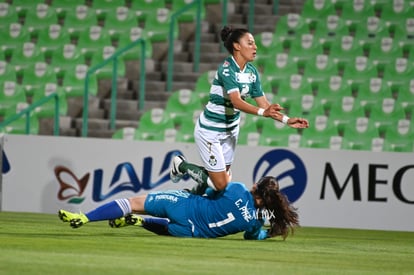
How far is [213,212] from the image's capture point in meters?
10.3

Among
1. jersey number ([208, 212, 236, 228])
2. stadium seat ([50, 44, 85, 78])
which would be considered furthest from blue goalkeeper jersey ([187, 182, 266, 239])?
stadium seat ([50, 44, 85, 78])

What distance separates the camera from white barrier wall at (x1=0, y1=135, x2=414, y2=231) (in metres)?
14.7

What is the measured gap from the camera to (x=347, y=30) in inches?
712

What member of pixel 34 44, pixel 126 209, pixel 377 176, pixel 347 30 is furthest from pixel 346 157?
pixel 34 44

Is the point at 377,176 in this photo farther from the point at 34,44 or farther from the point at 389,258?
the point at 34,44

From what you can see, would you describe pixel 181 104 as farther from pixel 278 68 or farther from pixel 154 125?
pixel 278 68

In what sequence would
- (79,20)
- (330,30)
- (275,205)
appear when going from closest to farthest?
1. (275,205)
2. (330,30)
3. (79,20)

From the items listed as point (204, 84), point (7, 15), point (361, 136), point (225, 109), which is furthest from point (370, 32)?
point (225, 109)

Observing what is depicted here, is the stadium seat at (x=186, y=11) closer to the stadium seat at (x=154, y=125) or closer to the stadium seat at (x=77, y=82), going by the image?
the stadium seat at (x=77, y=82)

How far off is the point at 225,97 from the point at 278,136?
5783 mm

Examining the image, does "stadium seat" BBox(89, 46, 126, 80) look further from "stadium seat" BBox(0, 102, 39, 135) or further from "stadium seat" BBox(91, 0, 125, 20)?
"stadium seat" BBox(0, 102, 39, 135)

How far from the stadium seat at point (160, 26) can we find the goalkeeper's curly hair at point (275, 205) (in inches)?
357

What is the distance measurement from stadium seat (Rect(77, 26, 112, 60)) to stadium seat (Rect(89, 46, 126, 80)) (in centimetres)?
10

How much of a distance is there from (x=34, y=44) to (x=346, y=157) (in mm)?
7429
